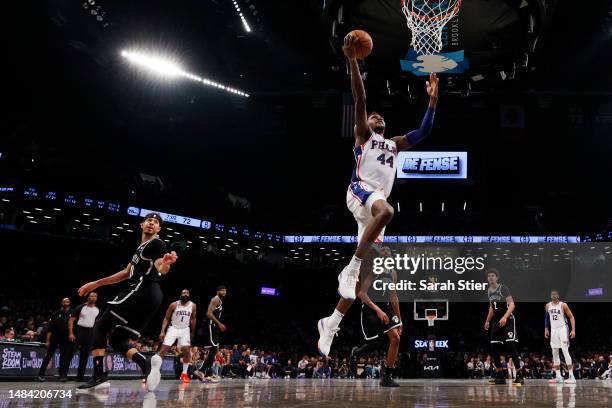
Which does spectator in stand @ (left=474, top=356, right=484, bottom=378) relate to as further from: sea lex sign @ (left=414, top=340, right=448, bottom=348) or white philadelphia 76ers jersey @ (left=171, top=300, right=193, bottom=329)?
white philadelphia 76ers jersey @ (left=171, top=300, right=193, bottom=329)

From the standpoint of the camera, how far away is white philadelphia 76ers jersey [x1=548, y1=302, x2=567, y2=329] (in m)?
12.0

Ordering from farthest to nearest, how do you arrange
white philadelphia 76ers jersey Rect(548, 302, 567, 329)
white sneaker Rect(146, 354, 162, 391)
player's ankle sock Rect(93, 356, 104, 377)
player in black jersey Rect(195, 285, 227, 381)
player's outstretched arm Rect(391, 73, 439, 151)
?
white philadelphia 76ers jersey Rect(548, 302, 567, 329) → player in black jersey Rect(195, 285, 227, 381) → player's ankle sock Rect(93, 356, 104, 377) → player's outstretched arm Rect(391, 73, 439, 151) → white sneaker Rect(146, 354, 162, 391)

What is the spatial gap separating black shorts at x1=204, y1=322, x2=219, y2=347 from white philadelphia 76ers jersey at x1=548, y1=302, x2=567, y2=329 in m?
7.17

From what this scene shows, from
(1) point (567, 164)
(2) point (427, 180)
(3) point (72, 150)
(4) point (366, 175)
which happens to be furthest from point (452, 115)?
(4) point (366, 175)

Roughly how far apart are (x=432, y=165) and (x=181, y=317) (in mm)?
20865

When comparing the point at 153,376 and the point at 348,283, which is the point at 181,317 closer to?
the point at 153,376

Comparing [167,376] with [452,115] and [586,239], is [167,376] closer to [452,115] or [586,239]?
[452,115]

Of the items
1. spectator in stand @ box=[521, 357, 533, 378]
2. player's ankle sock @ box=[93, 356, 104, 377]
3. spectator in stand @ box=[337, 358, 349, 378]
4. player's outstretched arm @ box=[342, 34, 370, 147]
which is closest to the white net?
player's outstretched arm @ box=[342, 34, 370, 147]

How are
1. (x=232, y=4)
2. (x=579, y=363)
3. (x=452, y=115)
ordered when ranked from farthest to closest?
(x=452, y=115) → (x=579, y=363) → (x=232, y=4)


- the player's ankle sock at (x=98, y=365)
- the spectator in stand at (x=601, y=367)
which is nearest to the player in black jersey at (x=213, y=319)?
the player's ankle sock at (x=98, y=365)

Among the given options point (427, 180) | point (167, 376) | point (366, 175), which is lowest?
point (167, 376)

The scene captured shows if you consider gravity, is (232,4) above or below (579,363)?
above

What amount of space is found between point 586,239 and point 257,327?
712 inches

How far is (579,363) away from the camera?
2375 cm
